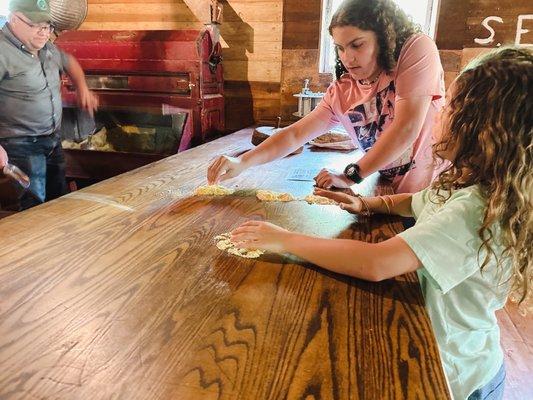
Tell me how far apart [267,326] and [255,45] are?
4281mm

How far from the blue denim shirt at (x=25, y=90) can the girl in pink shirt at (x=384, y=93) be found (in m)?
1.94

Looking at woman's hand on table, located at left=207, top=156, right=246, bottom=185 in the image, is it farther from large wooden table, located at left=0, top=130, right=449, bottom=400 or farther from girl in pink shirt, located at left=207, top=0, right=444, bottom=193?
large wooden table, located at left=0, top=130, right=449, bottom=400

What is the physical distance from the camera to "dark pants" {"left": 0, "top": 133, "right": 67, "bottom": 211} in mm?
2822

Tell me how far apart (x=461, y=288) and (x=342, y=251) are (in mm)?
266

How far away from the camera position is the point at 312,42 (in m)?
4.34

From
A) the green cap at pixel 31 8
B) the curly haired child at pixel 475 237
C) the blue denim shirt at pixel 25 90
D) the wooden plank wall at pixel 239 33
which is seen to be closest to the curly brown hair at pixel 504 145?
the curly haired child at pixel 475 237

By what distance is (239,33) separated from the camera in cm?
447

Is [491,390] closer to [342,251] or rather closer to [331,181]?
[342,251]

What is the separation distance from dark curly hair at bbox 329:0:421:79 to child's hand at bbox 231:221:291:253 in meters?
0.88

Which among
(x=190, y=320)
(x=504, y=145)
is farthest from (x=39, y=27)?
(x=504, y=145)

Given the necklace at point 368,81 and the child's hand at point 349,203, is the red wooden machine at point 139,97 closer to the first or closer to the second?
the necklace at point 368,81

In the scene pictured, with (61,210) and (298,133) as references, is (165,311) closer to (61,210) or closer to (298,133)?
(61,210)

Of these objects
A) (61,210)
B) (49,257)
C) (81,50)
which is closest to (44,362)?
(49,257)

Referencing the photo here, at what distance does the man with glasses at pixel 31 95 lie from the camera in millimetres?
2660
